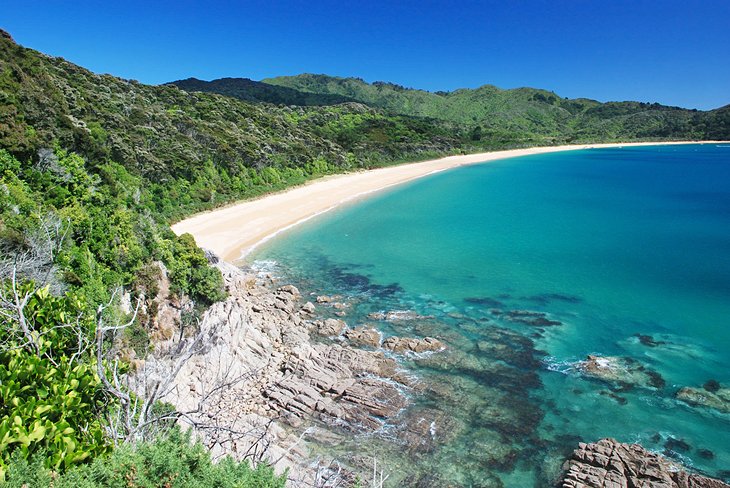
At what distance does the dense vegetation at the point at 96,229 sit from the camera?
598cm

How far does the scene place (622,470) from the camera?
39.2 ft

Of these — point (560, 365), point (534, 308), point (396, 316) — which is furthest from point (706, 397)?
point (396, 316)

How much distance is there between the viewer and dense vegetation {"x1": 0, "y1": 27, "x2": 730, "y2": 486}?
5980 mm

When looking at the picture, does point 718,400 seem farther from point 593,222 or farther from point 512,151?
point 512,151

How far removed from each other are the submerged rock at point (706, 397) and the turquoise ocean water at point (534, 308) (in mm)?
349

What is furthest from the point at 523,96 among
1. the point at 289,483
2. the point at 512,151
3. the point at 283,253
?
the point at 289,483

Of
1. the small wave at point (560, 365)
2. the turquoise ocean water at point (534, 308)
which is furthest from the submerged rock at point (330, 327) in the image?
the small wave at point (560, 365)

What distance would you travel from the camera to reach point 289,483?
1129 cm

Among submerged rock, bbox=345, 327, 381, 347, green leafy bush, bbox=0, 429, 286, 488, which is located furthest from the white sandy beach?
green leafy bush, bbox=0, 429, 286, 488

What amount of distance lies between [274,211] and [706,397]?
36.4 meters

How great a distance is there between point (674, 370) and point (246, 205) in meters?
37.7

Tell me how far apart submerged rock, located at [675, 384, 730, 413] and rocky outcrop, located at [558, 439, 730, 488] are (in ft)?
12.8

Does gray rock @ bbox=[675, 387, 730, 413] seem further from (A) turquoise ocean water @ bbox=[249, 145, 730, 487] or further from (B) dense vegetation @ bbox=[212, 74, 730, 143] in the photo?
(B) dense vegetation @ bbox=[212, 74, 730, 143]

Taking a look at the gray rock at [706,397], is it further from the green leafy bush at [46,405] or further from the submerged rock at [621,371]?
the green leafy bush at [46,405]
